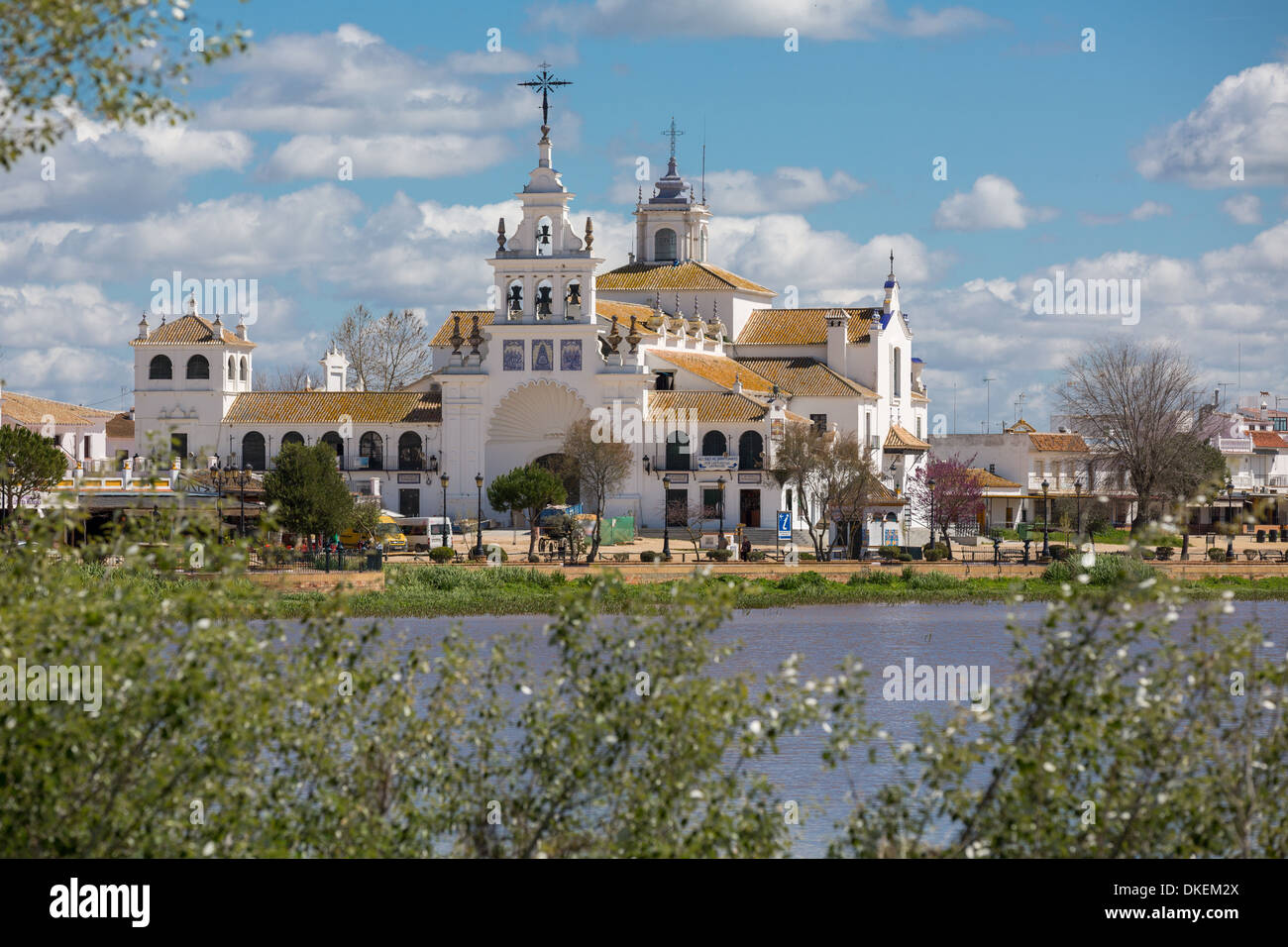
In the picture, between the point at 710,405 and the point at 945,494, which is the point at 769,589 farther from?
the point at 945,494

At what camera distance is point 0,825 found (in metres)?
12.1

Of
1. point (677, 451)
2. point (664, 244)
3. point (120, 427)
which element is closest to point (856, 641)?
point (677, 451)

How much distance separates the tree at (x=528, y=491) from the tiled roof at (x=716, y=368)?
A: 38.1ft

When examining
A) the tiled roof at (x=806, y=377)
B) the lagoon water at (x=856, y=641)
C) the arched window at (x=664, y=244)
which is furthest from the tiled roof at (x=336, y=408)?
the lagoon water at (x=856, y=641)

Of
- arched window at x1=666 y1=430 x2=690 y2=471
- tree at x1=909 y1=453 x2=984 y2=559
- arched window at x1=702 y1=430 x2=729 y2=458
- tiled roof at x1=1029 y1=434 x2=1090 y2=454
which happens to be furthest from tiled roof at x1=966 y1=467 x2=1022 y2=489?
arched window at x1=666 y1=430 x2=690 y2=471

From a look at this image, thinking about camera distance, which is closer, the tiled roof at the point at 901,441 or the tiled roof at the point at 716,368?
the tiled roof at the point at 716,368

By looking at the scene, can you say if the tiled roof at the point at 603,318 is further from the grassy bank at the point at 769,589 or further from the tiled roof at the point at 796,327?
the grassy bank at the point at 769,589

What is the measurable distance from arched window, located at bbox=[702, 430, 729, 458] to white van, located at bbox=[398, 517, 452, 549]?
445 inches

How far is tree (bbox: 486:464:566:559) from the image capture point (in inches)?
2180

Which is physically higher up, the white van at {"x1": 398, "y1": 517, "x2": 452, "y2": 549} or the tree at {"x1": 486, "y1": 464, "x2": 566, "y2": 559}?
the tree at {"x1": 486, "y1": 464, "x2": 566, "y2": 559}

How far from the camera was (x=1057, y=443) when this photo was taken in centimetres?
9069

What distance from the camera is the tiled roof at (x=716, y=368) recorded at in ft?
220

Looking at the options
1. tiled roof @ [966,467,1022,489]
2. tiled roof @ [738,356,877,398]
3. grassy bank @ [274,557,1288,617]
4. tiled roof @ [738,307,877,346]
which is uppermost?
tiled roof @ [738,307,877,346]

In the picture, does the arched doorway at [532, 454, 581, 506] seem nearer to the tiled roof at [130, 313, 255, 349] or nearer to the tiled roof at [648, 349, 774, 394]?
the tiled roof at [648, 349, 774, 394]
